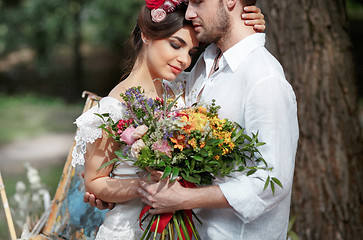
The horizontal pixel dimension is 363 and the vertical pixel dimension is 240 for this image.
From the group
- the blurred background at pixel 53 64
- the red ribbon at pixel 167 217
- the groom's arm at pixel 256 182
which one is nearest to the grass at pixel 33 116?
the blurred background at pixel 53 64

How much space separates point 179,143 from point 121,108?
475 millimetres

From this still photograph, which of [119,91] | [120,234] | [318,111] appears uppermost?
[119,91]

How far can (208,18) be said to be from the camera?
261 centimetres

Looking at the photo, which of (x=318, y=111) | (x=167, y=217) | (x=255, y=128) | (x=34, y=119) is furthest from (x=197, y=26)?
(x=34, y=119)

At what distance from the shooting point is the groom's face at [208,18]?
2.59 meters

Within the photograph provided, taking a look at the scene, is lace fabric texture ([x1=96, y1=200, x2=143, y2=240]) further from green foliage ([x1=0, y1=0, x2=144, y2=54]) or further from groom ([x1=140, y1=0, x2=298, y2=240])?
green foliage ([x1=0, y1=0, x2=144, y2=54])

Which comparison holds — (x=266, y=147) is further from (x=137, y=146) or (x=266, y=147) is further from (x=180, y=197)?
(x=137, y=146)

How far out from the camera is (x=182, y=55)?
8.89 ft

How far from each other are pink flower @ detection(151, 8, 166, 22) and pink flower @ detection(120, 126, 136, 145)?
0.78 meters

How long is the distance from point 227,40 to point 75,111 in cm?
869

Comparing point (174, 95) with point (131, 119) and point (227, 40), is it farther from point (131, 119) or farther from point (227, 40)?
point (131, 119)

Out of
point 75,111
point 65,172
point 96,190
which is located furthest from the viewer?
point 75,111

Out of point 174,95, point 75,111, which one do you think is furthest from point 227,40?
point 75,111

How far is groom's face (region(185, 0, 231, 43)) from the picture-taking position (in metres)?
2.59
